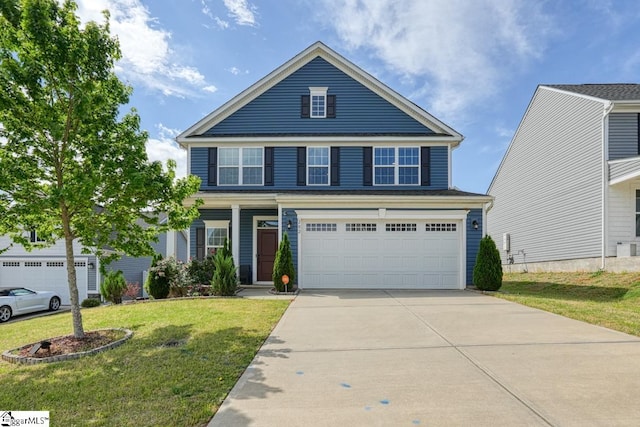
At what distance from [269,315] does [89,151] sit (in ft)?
14.6

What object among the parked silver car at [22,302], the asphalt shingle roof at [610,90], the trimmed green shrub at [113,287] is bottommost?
the parked silver car at [22,302]

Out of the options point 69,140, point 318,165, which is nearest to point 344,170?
point 318,165

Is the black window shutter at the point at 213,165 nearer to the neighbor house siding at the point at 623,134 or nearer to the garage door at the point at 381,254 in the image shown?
the garage door at the point at 381,254

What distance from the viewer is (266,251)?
14.0m

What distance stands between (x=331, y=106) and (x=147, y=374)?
12.4 meters

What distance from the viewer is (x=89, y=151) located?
6109mm

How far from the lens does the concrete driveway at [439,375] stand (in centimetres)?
327

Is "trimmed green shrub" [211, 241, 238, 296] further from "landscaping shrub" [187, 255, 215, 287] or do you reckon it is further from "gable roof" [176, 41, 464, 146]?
"gable roof" [176, 41, 464, 146]

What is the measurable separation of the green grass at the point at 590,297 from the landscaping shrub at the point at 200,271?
29.0 ft

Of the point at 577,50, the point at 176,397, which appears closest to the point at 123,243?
the point at 176,397

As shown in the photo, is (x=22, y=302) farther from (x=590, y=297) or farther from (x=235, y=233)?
(x=590, y=297)

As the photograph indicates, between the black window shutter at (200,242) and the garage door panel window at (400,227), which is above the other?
the garage door panel window at (400,227)

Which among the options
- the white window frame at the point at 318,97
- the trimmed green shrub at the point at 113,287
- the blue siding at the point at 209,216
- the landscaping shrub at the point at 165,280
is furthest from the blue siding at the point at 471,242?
the trimmed green shrub at the point at 113,287

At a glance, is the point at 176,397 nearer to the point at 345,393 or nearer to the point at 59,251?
Result: the point at 345,393
